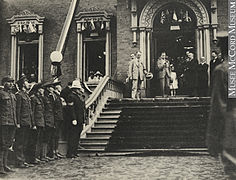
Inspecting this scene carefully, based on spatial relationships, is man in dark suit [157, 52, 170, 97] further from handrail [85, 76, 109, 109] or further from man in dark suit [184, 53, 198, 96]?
handrail [85, 76, 109, 109]

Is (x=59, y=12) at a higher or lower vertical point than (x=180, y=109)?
higher

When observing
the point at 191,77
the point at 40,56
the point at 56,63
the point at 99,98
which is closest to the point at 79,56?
the point at 40,56

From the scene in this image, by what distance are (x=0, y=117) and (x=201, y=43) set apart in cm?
651

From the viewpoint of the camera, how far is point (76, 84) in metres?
6.85

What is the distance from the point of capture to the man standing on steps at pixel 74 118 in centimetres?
628

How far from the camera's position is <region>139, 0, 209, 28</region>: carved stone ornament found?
10344 mm

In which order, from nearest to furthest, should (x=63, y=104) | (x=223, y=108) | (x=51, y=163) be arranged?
(x=223, y=108) → (x=51, y=163) → (x=63, y=104)

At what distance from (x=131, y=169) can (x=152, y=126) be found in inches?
84.9

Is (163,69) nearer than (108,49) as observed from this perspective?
Yes

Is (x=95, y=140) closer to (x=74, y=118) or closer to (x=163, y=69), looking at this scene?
(x=74, y=118)

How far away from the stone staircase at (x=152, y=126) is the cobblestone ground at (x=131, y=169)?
2.04 feet

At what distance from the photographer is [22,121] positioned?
5363 mm

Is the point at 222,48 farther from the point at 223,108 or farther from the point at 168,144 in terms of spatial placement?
the point at 168,144

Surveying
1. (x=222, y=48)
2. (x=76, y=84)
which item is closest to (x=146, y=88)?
(x=76, y=84)
